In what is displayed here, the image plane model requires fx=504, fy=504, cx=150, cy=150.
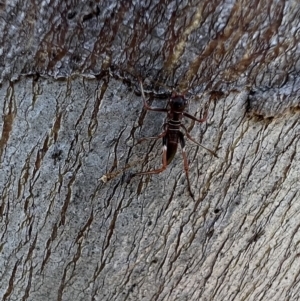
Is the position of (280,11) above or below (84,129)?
above

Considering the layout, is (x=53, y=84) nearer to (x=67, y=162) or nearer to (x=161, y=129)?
(x=67, y=162)

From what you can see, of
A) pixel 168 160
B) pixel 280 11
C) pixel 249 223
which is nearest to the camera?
pixel 280 11

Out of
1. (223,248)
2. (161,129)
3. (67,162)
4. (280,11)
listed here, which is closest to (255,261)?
(223,248)
